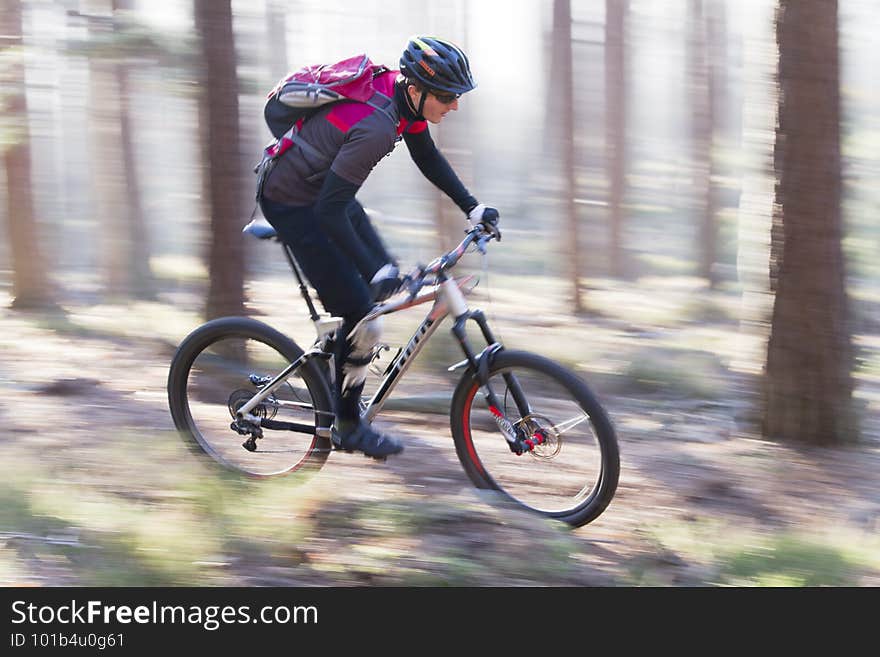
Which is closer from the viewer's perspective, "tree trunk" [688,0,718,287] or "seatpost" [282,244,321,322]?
"seatpost" [282,244,321,322]

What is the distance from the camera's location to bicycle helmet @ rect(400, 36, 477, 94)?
4047mm

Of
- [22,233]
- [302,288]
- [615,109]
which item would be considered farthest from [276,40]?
[302,288]

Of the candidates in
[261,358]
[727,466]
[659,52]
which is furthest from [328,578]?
[659,52]

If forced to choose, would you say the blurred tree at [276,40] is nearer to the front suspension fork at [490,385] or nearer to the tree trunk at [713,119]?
the tree trunk at [713,119]

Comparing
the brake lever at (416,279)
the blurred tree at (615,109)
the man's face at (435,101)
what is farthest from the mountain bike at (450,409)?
the blurred tree at (615,109)

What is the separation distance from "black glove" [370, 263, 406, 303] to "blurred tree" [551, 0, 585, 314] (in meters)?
10.6

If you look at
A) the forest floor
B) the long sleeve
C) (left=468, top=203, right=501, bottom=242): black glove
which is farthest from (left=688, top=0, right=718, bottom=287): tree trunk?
(left=468, top=203, right=501, bottom=242): black glove

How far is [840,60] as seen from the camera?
5.89 m

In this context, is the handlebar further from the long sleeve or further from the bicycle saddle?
the bicycle saddle

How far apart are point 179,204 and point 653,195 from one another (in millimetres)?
11579

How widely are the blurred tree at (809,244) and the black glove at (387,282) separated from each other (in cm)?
305

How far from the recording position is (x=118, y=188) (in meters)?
17.4

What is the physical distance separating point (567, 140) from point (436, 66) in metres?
10.5

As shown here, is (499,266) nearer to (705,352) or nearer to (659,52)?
(659,52)
